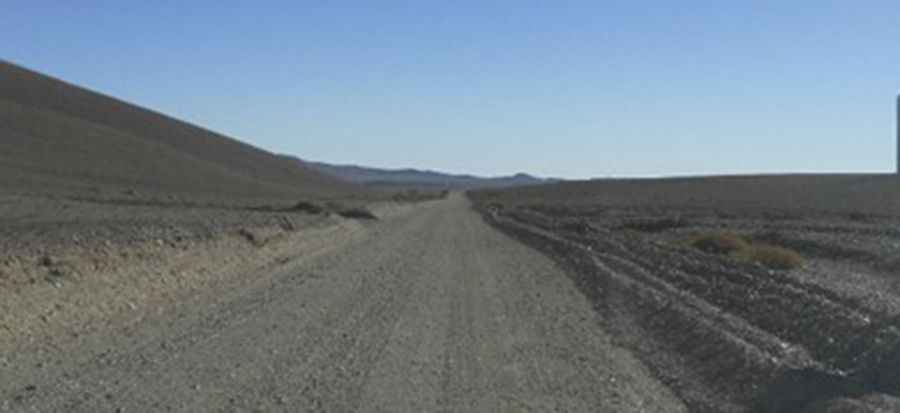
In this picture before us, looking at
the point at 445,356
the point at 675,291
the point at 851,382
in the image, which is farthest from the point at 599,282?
the point at 851,382

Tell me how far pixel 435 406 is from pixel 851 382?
4.43m

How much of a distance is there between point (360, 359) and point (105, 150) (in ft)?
374

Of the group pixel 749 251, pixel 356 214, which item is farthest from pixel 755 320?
pixel 356 214

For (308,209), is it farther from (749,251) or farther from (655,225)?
(749,251)

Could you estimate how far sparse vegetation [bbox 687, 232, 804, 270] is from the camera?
40.2 m

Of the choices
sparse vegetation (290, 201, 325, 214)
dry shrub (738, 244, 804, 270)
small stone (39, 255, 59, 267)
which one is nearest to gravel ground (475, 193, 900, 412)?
dry shrub (738, 244, 804, 270)

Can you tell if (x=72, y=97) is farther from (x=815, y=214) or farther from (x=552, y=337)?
(x=552, y=337)

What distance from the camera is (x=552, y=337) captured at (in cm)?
2083

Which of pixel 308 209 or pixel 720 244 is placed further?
pixel 308 209

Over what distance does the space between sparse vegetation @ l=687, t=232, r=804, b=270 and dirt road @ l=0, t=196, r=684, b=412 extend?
12730 millimetres

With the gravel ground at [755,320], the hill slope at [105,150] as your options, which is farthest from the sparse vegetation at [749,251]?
the hill slope at [105,150]

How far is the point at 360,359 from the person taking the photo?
Result: 1725cm

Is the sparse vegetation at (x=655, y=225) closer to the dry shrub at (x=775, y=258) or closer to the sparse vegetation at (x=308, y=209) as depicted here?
the sparse vegetation at (x=308, y=209)

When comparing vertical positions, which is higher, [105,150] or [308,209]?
[105,150]
